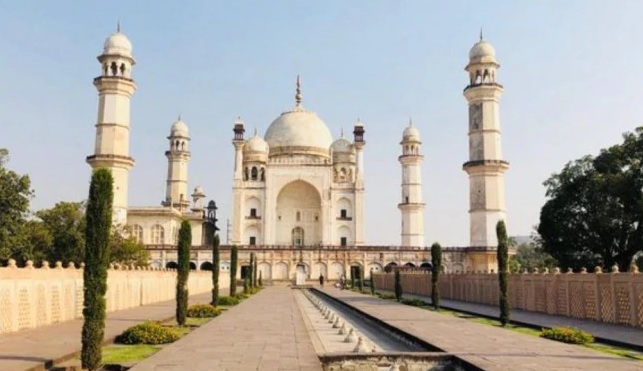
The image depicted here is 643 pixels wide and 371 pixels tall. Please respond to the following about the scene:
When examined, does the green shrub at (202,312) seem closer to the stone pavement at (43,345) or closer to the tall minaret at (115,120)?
the stone pavement at (43,345)

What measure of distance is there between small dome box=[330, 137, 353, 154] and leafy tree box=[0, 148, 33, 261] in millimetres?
34314

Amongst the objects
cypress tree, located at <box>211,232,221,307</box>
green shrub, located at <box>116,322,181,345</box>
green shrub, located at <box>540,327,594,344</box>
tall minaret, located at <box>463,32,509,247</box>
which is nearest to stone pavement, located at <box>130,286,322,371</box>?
green shrub, located at <box>116,322,181,345</box>

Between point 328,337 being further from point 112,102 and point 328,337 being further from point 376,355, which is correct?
point 112,102

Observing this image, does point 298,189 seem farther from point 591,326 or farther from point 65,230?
point 591,326

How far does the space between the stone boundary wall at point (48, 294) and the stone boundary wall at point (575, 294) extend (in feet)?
36.0

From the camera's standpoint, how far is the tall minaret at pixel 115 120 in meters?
39.1

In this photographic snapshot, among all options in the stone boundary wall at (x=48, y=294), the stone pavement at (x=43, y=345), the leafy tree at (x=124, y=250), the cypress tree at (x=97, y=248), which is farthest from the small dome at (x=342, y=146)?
the cypress tree at (x=97, y=248)

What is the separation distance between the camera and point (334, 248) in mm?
48469

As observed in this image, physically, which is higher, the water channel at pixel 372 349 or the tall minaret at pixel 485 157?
the tall minaret at pixel 485 157

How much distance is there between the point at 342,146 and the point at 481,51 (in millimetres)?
18340

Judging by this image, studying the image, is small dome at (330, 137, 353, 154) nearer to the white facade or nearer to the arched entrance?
the white facade

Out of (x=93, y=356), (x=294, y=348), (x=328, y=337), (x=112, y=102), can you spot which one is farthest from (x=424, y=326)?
(x=112, y=102)

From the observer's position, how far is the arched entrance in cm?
5527

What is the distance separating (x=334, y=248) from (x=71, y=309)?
3401 cm
